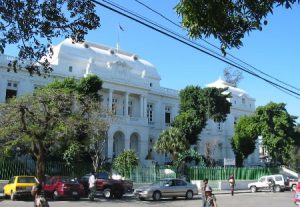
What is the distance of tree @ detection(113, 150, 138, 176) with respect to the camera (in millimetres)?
36750

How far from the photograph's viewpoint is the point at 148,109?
5622cm

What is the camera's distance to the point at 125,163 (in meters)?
37.4

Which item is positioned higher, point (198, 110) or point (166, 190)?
point (198, 110)

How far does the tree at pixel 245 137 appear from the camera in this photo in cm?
5056

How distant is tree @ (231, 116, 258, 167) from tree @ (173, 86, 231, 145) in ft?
13.9

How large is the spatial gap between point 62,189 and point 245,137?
31709 mm

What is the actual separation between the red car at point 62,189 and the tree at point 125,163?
11.5m

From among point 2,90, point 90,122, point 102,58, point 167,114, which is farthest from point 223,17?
point 167,114

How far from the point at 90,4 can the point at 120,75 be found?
4227 cm

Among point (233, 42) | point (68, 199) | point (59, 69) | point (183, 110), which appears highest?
point (59, 69)

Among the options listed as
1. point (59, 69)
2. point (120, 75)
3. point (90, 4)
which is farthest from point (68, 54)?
point (90, 4)

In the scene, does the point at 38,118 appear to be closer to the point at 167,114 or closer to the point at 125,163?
the point at 125,163

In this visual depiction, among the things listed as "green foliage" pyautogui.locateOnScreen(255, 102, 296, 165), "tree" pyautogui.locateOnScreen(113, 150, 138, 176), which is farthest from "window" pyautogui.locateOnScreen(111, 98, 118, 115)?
"green foliage" pyautogui.locateOnScreen(255, 102, 296, 165)

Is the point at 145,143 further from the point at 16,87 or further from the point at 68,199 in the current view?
the point at 68,199
